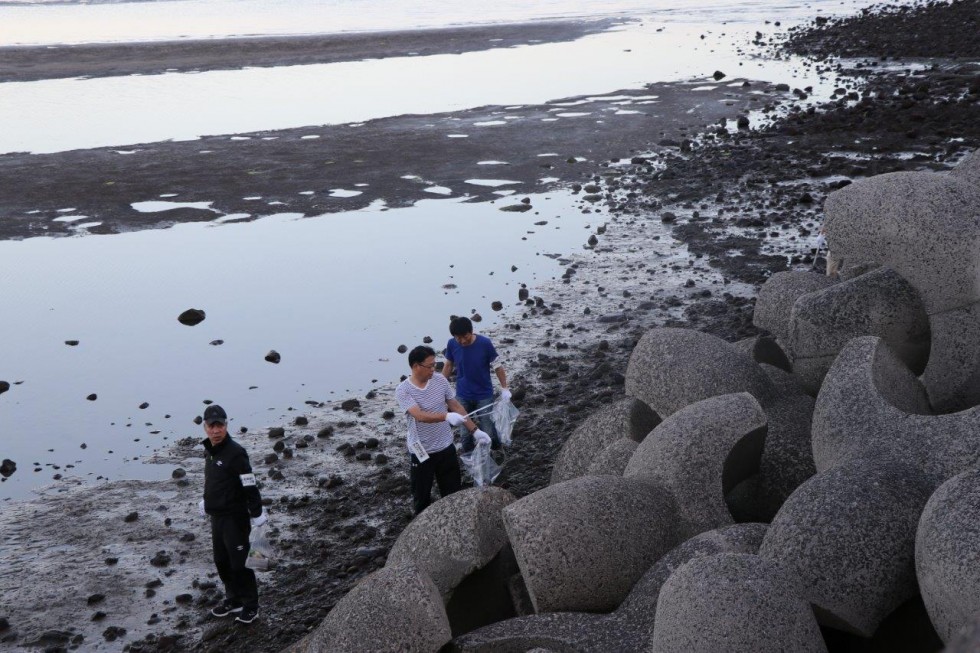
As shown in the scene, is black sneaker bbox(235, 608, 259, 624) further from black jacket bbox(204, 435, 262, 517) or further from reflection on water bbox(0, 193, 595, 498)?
reflection on water bbox(0, 193, 595, 498)

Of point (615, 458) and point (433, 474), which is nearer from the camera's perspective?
point (615, 458)

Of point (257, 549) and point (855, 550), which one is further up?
point (855, 550)

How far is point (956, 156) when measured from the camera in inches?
827

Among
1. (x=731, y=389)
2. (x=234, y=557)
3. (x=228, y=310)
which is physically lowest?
(x=228, y=310)

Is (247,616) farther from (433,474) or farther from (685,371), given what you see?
(685,371)

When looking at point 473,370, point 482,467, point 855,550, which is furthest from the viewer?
point 473,370

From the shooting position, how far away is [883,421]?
6.49 metres

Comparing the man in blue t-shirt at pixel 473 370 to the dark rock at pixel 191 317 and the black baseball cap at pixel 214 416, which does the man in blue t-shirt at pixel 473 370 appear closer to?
the black baseball cap at pixel 214 416

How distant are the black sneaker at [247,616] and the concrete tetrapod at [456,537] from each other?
1.62 m

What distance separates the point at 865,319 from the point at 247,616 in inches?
205

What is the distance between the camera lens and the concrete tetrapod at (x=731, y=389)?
742 centimetres

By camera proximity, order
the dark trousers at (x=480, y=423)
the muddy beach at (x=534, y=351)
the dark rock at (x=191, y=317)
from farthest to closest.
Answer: the dark rock at (x=191, y=317) < the dark trousers at (x=480, y=423) < the muddy beach at (x=534, y=351)

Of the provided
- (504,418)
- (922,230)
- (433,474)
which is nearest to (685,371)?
(922,230)

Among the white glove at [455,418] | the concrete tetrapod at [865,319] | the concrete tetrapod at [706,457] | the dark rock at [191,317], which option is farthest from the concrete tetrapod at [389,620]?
the dark rock at [191,317]
